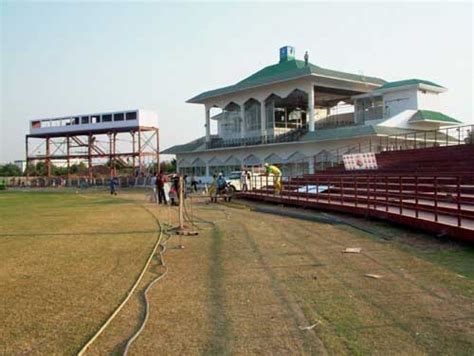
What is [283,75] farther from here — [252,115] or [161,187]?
[161,187]

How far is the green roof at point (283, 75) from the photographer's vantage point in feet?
148

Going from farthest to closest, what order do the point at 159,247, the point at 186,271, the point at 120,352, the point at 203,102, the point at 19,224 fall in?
1. the point at 203,102
2. the point at 19,224
3. the point at 159,247
4. the point at 186,271
5. the point at 120,352

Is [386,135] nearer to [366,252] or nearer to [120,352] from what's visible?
[366,252]

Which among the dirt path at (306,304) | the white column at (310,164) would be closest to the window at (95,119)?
the white column at (310,164)

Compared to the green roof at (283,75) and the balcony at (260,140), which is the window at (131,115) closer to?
the green roof at (283,75)

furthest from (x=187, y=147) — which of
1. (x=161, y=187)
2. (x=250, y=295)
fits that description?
(x=250, y=295)

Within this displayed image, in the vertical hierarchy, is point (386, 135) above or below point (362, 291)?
above

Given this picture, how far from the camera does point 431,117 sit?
40.9 meters

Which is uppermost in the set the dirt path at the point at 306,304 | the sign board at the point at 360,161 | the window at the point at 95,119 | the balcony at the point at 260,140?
the window at the point at 95,119

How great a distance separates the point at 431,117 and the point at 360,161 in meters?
16.4

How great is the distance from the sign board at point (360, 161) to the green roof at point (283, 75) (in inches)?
711

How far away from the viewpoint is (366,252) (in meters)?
10.4

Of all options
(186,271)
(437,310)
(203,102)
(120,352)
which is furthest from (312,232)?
(203,102)

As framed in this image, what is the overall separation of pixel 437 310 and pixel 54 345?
13.5 ft
